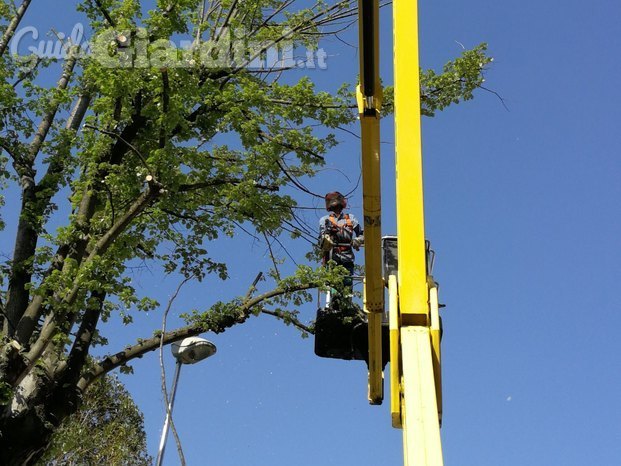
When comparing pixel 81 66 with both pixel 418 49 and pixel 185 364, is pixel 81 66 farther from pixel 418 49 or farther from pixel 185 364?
pixel 418 49

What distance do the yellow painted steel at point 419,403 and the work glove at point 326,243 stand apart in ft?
13.4

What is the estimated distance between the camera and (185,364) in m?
9.62

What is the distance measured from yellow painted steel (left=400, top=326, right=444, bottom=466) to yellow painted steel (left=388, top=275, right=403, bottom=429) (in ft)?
0.54

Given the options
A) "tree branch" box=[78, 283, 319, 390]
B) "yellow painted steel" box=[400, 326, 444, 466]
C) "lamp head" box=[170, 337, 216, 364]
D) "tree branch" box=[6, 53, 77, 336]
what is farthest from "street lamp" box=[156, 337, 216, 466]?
"yellow painted steel" box=[400, 326, 444, 466]

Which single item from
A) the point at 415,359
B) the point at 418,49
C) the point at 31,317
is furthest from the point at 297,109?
the point at 415,359

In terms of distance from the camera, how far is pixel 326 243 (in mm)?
9273

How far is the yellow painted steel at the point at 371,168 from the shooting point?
5582 mm

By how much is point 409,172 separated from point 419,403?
154 cm

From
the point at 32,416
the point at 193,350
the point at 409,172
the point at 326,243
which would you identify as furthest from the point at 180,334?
the point at 409,172

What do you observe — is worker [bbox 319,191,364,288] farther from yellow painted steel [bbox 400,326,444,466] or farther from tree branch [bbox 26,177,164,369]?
yellow painted steel [bbox 400,326,444,466]

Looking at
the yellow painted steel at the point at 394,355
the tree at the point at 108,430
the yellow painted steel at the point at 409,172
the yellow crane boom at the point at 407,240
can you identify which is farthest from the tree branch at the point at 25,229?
the tree at the point at 108,430

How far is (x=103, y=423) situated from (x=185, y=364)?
12.0 meters

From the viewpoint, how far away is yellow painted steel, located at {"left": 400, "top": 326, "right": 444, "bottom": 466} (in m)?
4.34

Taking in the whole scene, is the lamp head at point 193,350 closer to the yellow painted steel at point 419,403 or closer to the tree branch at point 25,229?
the tree branch at point 25,229
